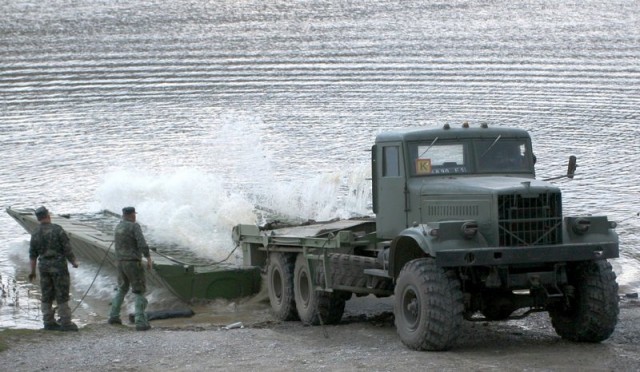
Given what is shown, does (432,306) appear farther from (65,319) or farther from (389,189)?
(65,319)

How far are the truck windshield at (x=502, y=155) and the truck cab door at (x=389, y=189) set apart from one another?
90 cm

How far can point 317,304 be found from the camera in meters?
15.5

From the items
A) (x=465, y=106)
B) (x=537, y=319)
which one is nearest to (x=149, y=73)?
(x=465, y=106)

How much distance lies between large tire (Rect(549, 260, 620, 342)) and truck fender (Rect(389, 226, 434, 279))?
164 centimetres

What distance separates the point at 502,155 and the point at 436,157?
77 centimetres

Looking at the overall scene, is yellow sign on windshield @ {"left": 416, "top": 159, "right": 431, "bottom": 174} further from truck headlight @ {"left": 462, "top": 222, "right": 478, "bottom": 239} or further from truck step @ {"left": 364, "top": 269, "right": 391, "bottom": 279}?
truck headlight @ {"left": 462, "top": 222, "right": 478, "bottom": 239}

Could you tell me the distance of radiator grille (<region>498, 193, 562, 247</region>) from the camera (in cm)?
1284

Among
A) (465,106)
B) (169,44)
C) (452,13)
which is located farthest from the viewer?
(452,13)

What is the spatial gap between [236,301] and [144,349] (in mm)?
4505

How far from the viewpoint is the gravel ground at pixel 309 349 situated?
39.5ft

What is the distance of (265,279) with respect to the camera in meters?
17.9

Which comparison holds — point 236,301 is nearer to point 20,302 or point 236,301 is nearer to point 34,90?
point 20,302

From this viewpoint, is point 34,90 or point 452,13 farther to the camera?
point 452,13

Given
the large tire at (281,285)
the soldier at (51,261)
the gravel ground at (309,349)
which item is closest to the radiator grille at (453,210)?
the gravel ground at (309,349)
